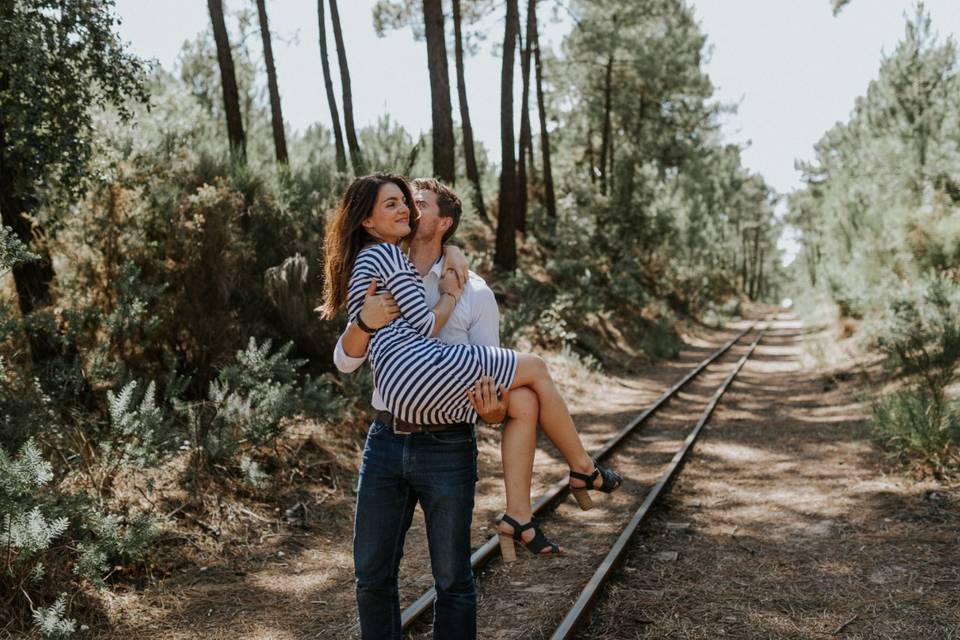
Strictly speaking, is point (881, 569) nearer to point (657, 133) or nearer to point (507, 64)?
point (507, 64)

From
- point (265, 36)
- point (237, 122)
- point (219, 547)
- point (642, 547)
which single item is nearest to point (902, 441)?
point (642, 547)

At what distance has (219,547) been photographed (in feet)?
18.7

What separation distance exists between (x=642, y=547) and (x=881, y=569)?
1608 millimetres

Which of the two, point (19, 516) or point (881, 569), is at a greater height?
point (19, 516)

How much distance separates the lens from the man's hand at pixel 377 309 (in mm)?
2623

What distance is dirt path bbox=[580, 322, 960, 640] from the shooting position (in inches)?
175

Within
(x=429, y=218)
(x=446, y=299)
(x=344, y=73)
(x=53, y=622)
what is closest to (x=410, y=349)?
(x=446, y=299)

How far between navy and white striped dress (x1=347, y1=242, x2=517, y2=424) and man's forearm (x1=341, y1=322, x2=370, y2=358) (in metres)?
0.03

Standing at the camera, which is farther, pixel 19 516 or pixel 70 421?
pixel 70 421

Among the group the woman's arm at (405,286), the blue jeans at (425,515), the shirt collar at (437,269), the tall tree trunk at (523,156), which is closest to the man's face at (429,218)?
the shirt collar at (437,269)

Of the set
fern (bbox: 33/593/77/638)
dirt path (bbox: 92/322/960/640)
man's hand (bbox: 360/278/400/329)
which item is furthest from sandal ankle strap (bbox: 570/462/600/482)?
fern (bbox: 33/593/77/638)

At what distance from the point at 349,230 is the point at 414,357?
60cm

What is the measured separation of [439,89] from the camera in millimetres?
13648

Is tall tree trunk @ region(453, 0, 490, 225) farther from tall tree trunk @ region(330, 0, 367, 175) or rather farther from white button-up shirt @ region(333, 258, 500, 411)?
white button-up shirt @ region(333, 258, 500, 411)
